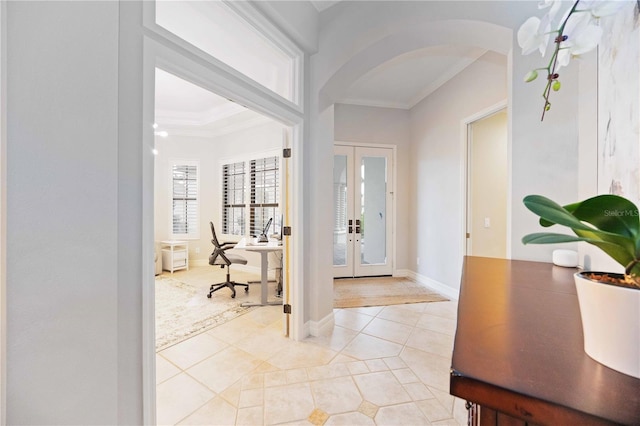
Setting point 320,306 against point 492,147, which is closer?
point 320,306

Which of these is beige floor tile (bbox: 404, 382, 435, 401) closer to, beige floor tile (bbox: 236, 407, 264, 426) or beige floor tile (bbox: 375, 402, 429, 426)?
beige floor tile (bbox: 375, 402, 429, 426)

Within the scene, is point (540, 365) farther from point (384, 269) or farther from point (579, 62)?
point (384, 269)

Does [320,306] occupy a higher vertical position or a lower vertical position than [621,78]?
lower

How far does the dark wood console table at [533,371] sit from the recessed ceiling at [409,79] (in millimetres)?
2658

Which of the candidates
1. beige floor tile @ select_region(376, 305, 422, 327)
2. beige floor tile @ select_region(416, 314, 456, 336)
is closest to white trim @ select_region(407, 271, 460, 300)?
beige floor tile @ select_region(416, 314, 456, 336)

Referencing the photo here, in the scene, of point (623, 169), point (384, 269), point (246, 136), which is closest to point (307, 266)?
point (623, 169)

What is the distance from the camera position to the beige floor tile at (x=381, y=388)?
166 cm

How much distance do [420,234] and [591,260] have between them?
10.7ft

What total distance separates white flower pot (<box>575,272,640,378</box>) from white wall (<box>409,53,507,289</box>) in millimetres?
3136

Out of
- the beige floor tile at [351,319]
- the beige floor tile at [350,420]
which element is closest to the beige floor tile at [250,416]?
the beige floor tile at [350,420]

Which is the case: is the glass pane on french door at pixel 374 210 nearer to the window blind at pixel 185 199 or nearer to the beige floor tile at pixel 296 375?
the beige floor tile at pixel 296 375

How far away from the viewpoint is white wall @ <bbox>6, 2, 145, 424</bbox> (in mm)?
816

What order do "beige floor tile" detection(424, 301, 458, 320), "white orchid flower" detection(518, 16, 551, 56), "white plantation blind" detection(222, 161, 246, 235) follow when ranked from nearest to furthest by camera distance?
"white orchid flower" detection(518, 16, 551, 56), "beige floor tile" detection(424, 301, 458, 320), "white plantation blind" detection(222, 161, 246, 235)

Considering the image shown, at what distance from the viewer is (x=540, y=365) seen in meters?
0.43
